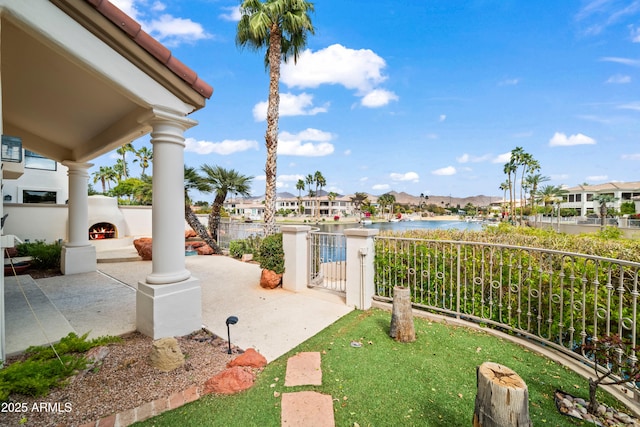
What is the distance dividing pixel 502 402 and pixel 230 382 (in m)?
2.39

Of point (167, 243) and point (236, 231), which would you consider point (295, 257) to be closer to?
point (167, 243)

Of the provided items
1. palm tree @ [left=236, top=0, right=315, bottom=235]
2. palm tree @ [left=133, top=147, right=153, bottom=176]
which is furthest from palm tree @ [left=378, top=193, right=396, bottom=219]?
palm tree @ [left=236, top=0, right=315, bottom=235]

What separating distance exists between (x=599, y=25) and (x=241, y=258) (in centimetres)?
1552

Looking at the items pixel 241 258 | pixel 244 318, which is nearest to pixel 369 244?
pixel 244 318

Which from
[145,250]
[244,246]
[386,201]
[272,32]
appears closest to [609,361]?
[244,246]

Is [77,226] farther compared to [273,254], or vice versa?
[77,226]

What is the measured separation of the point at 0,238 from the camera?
2.53 metres

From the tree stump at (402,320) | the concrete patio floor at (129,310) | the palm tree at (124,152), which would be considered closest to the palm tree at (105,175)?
the palm tree at (124,152)

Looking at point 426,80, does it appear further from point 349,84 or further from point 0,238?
point 0,238

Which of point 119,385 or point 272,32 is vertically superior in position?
point 272,32

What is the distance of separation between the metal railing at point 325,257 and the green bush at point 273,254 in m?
0.71

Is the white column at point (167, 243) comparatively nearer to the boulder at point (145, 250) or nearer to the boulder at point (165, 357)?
the boulder at point (165, 357)

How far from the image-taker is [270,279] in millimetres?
6016

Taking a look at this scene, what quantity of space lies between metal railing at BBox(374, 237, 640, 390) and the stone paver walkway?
2.55 meters
